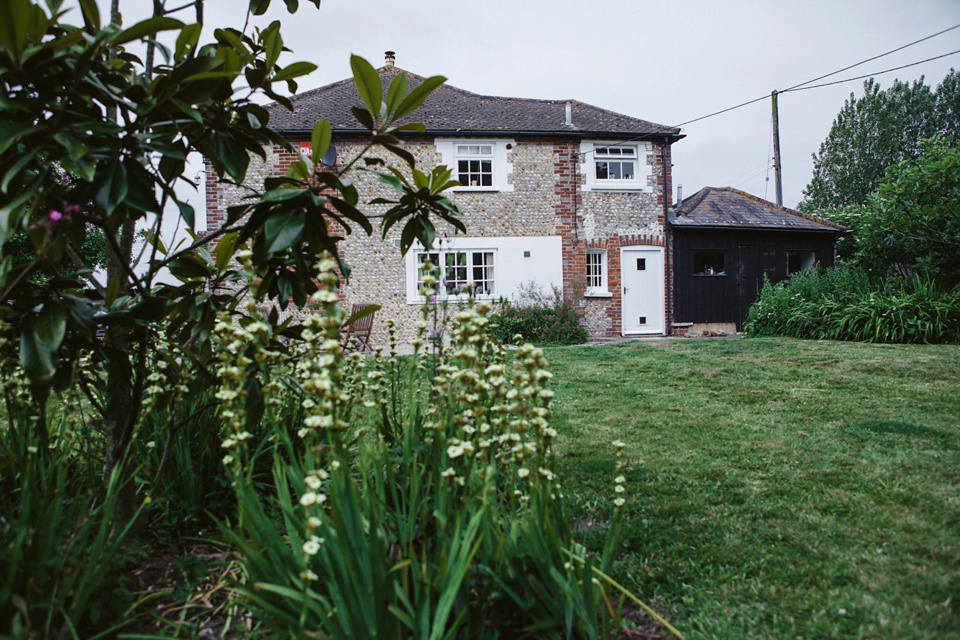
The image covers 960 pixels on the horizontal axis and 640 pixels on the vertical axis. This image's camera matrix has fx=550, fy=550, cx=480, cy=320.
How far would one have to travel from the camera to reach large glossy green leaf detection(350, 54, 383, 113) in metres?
1.48

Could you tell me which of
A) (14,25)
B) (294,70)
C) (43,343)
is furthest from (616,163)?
(43,343)

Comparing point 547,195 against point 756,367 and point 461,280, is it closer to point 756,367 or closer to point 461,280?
point 461,280

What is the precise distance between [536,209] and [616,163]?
2.55 meters

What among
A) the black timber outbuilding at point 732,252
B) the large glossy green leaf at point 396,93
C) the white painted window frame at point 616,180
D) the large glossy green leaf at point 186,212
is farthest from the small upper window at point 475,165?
the large glossy green leaf at point 186,212

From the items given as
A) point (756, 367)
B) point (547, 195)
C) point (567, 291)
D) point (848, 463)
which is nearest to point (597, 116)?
point (547, 195)

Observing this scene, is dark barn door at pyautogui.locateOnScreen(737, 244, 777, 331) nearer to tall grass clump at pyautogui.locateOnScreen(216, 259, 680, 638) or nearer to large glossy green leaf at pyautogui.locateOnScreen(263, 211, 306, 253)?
tall grass clump at pyautogui.locateOnScreen(216, 259, 680, 638)

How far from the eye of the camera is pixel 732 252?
1486 centimetres

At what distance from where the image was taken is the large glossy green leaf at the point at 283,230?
4.30ft

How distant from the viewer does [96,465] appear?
200 centimetres

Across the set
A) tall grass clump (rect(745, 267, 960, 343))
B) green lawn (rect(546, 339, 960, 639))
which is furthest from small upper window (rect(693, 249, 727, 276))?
green lawn (rect(546, 339, 960, 639))

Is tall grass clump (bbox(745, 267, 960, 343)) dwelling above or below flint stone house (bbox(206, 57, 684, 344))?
below

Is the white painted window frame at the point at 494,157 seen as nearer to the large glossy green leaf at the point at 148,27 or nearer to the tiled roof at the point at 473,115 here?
the tiled roof at the point at 473,115

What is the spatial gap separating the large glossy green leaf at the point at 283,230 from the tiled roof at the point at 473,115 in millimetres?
11728

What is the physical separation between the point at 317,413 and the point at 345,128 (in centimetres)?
1245
